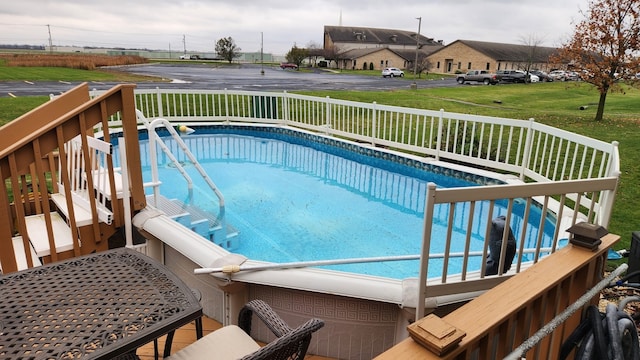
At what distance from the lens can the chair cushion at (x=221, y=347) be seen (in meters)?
1.71

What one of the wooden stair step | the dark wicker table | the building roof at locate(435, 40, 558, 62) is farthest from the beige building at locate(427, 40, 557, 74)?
the dark wicker table

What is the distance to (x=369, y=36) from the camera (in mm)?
61219

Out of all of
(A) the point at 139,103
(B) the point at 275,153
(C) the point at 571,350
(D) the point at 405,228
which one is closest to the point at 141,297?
(C) the point at 571,350

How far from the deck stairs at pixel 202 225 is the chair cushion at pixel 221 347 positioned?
242cm

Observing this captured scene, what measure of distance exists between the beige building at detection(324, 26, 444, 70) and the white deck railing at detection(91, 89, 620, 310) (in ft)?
117

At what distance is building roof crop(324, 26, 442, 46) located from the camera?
5916 cm

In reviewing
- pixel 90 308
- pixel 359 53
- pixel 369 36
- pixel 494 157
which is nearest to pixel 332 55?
pixel 359 53

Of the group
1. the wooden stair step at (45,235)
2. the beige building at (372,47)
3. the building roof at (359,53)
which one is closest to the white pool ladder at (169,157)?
the wooden stair step at (45,235)

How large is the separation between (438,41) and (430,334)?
7708 centimetres

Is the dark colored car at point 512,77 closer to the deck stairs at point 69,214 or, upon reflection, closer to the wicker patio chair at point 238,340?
the deck stairs at point 69,214

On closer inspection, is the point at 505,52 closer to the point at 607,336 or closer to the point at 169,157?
the point at 169,157

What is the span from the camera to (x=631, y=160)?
24.0 feet

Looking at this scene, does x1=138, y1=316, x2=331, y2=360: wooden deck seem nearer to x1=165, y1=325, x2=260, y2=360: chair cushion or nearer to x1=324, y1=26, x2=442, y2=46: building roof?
x1=165, y1=325, x2=260, y2=360: chair cushion

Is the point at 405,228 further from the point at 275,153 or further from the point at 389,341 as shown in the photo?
the point at 275,153
